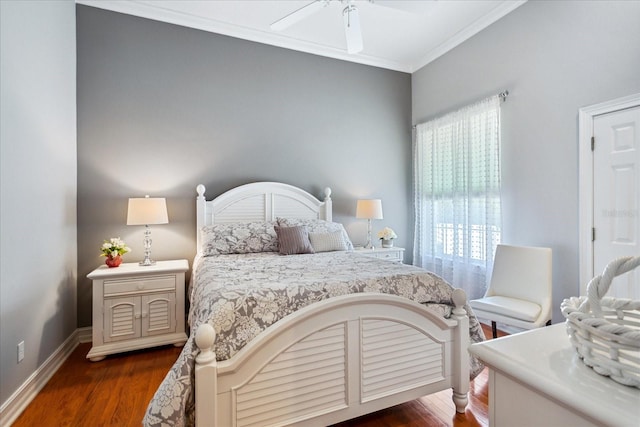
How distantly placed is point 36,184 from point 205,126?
1616mm

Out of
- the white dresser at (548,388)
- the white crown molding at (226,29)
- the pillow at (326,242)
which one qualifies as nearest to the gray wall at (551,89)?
the white crown molding at (226,29)

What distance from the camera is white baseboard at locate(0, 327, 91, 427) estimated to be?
1.83 metres

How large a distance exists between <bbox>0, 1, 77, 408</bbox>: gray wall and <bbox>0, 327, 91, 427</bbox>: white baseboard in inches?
1.6

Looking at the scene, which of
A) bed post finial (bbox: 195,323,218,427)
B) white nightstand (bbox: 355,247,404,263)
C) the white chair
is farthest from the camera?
white nightstand (bbox: 355,247,404,263)

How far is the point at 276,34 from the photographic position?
3.66 meters

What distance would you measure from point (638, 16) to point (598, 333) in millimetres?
2924

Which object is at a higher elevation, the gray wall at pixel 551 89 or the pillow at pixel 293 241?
the gray wall at pixel 551 89

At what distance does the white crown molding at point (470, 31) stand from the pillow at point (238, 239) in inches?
118

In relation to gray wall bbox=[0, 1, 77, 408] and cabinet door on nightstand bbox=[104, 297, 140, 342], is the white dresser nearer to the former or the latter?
gray wall bbox=[0, 1, 77, 408]

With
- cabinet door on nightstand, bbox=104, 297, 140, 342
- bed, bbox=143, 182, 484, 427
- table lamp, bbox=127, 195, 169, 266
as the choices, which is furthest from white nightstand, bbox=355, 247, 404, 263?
cabinet door on nightstand, bbox=104, 297, 140, 342

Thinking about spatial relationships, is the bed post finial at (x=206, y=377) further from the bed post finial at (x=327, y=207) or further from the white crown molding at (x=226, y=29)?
the white crown molding at (x=226, y=29)

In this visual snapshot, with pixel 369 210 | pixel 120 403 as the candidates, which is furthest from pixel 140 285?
pixel 369 210

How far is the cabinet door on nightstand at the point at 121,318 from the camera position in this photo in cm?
264

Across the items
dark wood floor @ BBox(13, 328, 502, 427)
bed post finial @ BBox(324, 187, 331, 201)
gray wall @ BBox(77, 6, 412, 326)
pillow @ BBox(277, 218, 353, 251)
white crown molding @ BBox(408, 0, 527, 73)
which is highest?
white crown molding @ BBox(408, 0, 527, 73)
